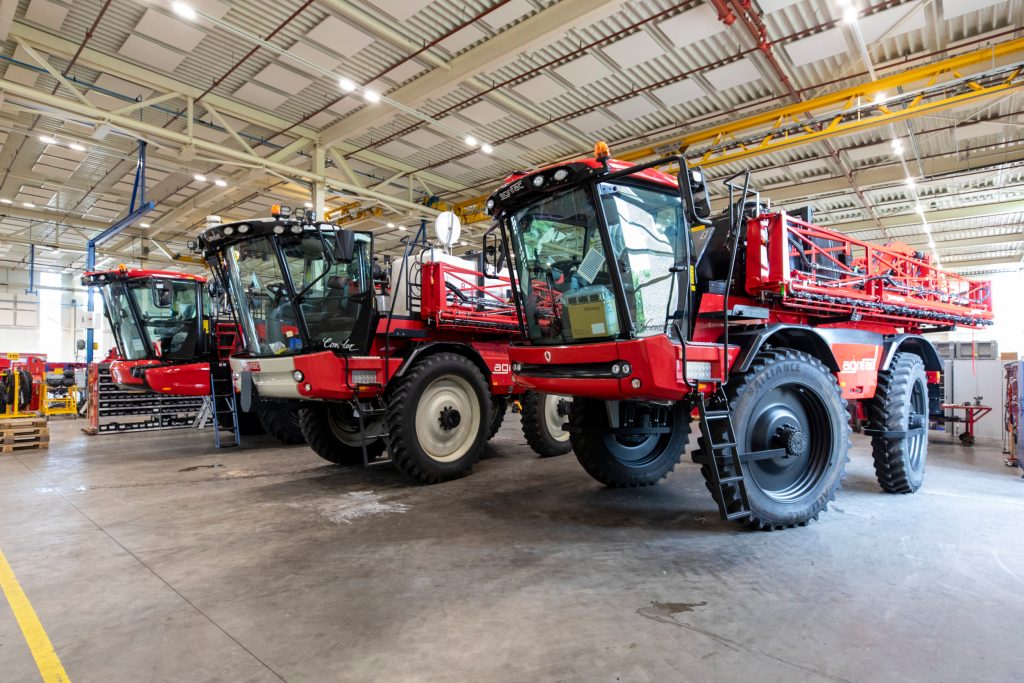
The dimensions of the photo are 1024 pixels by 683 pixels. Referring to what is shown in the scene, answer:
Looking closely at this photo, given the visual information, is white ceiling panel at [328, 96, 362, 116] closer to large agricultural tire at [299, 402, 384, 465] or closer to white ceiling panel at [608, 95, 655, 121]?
white ceiling panel at [608, 95, 655, 121]

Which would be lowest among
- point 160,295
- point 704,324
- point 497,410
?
point 497,410

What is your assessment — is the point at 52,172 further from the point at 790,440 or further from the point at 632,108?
the point at 790,440

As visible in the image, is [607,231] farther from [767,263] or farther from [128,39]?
[128,39]

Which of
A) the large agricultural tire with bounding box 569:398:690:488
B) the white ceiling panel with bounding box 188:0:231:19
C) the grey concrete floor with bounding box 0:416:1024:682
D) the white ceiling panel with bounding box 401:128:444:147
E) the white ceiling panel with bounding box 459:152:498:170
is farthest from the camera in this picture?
the white ceiling panel with bounding box 459:152:498:170

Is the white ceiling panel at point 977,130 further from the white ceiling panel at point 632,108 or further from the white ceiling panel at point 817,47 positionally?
the white ceiling panel at point 632,108

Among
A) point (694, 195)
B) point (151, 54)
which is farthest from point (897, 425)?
point (151, 54)

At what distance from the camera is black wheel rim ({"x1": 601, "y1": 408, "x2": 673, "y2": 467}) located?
5.39 metres

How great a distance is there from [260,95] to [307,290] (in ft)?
20.3

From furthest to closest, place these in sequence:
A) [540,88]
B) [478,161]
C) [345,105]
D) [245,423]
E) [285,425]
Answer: [478,161] → [245,423] → [345,105] → [285,425] → [540,88]

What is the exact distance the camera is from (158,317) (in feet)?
33.6

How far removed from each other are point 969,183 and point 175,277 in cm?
1806

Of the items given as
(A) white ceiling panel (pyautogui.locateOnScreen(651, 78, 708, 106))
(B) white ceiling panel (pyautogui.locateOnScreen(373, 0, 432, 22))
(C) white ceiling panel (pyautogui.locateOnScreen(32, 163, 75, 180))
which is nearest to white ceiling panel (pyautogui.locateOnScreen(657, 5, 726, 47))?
(A) white ceiling panel (pyautogui.locateOnScreen(651, 78, 708, 106))

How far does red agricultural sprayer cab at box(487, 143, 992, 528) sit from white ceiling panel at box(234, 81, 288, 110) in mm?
7375

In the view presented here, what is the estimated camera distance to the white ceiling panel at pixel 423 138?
11.2 metres
